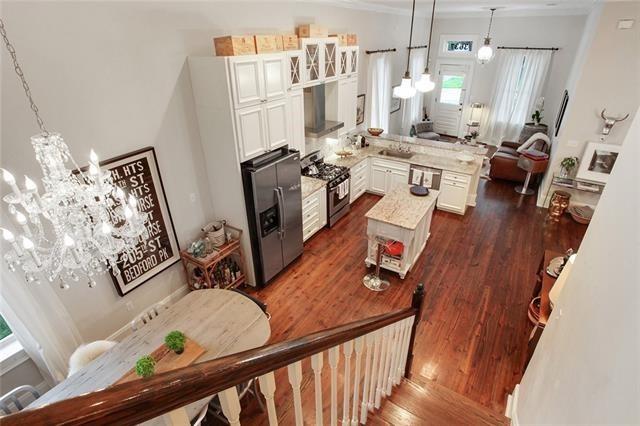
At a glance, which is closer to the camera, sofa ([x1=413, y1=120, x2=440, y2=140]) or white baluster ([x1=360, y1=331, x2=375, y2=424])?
white baluster ([x1=360, y1=331, x2=375, y2=424])

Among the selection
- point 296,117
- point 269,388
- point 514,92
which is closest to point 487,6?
point 514,92

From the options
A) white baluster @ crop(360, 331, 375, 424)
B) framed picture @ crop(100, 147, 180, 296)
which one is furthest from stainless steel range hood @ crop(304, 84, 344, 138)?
white baluster @ crop(360, 331, 375, 424)

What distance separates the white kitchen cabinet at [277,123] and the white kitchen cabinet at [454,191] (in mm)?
3211

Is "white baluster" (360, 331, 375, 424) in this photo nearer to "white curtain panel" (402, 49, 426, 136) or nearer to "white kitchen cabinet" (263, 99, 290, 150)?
"white kitchen cabinet" (263, 99, 290, 150)

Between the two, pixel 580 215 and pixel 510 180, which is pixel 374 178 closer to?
pixel 510 180

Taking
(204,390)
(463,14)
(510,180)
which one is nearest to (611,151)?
(510,180)

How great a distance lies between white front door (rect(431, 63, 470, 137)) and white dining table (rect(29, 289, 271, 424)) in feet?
29.5

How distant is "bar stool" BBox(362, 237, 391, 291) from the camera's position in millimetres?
4250

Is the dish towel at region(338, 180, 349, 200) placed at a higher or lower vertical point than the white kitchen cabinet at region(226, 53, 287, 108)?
lower

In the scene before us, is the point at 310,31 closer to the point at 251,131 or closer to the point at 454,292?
the point at 251,131

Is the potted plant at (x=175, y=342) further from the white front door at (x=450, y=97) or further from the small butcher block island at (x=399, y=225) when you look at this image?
the white front door at (x=450, y=97)

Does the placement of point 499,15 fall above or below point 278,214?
above

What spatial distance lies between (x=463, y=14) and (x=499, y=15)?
848 mm

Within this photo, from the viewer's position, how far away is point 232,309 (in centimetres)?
299
